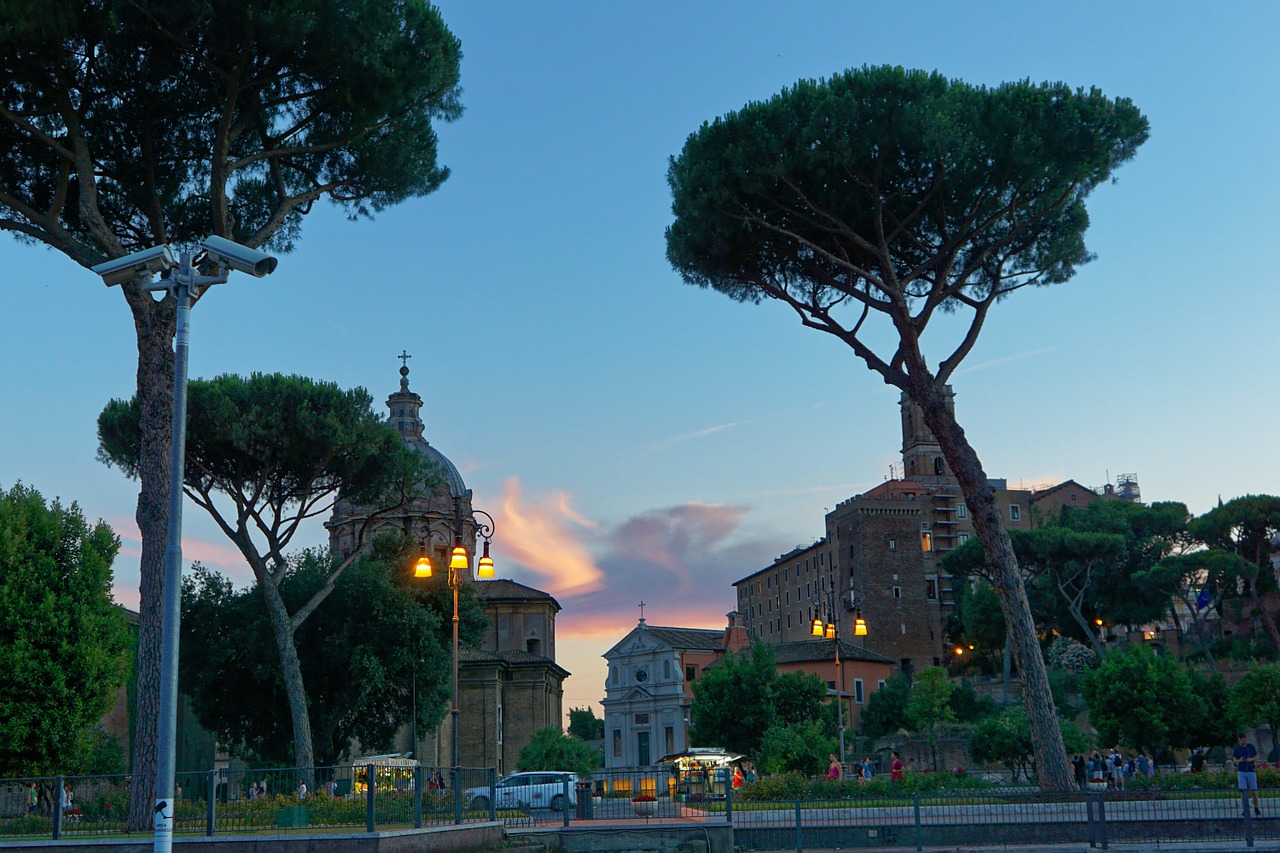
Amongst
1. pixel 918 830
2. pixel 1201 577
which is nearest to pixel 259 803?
pixel 918 830

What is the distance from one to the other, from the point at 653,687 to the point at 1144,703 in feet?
120

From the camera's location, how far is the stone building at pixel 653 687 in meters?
72.2

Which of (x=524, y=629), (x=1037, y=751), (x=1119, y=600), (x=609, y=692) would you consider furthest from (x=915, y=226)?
(x=609, y=692)

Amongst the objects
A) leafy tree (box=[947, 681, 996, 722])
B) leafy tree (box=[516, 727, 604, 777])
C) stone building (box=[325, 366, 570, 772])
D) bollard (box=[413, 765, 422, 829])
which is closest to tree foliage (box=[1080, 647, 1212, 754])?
leafy tree (box=[516, 727, 604, 777])

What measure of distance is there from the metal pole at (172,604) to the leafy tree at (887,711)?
59.7 m

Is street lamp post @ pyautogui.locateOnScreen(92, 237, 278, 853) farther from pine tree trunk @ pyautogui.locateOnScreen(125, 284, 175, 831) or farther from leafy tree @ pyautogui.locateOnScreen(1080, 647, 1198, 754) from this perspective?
leafy tree @ pyautogui.locateOnScreen(1080, 647, 1198, 754)

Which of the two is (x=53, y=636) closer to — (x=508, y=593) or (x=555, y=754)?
(x=555, y=754)

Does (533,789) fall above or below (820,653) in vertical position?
below

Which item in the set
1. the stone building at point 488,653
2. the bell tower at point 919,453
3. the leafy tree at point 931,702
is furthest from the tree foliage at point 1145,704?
the bell tower at point 919,453

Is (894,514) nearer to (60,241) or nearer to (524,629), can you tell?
(524,629)

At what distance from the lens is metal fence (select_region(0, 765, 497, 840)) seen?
1438cm

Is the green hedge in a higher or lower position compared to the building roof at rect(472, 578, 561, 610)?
lower

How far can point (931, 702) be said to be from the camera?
193ft

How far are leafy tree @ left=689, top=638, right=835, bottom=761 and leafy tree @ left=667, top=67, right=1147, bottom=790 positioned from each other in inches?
887
